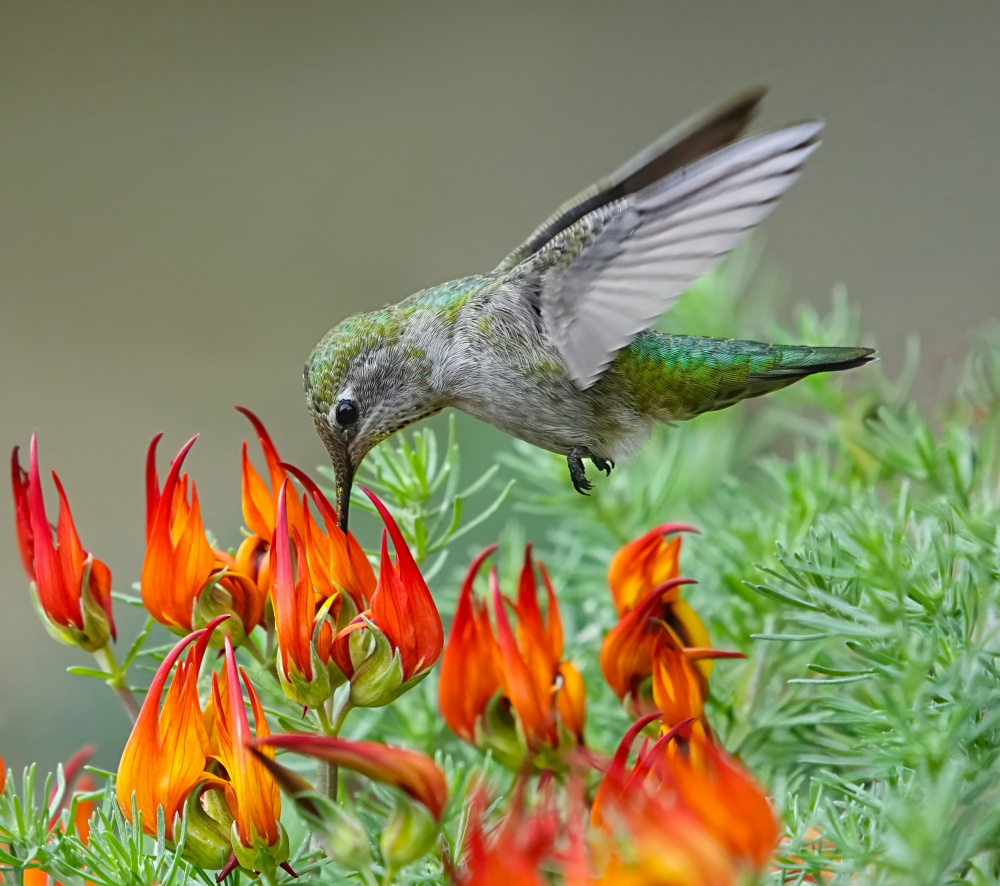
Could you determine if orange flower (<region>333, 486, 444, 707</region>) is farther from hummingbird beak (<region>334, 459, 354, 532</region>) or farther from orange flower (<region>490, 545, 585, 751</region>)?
hummingbird beak (<region>334, 459, 354, 532</region>)

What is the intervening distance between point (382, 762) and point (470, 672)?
18 cm

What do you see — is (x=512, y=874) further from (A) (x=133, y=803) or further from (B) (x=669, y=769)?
(A) (x=133, y=803)

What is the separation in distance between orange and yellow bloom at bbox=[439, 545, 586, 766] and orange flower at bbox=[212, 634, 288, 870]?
0.44 feet

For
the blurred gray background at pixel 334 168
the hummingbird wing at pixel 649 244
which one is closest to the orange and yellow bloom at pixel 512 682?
the hummingbird wing at pixel 649 244

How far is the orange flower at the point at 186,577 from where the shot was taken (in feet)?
1.81

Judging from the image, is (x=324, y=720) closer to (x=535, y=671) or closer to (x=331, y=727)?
(x=331, y=727)

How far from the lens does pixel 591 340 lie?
752 millimetres

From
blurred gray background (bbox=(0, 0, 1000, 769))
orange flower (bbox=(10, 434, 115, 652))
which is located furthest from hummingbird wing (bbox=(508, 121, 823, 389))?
blurred gray background (bbox=(0, 0, 1000, 769))

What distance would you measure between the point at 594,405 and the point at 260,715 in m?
0.41

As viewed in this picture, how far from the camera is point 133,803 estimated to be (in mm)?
462

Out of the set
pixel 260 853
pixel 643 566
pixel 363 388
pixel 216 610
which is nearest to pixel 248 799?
pixel 260 853

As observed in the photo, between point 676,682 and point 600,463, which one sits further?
point 600,463

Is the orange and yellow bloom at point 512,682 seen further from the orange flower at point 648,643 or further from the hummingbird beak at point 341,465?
the hummingbird beak at point 341,465

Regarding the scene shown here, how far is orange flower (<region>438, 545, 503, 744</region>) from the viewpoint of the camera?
581 mm
